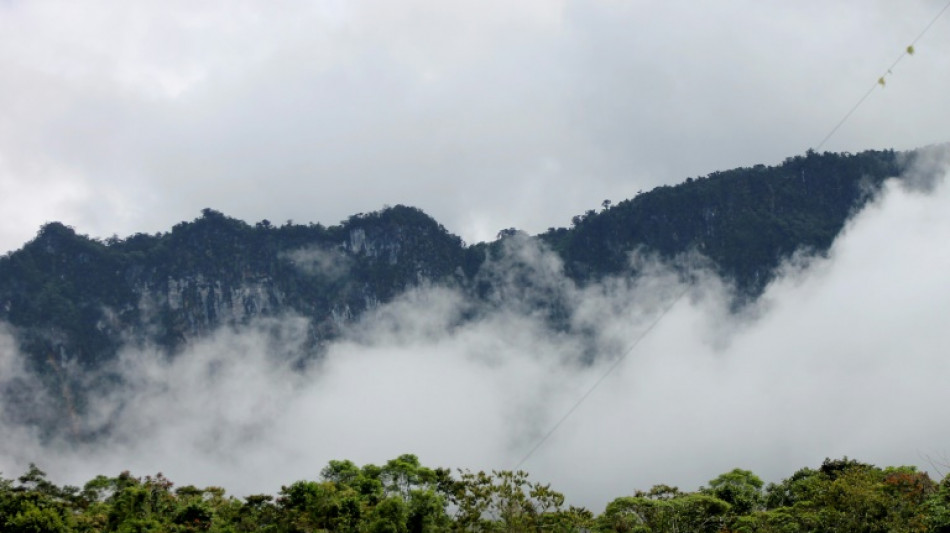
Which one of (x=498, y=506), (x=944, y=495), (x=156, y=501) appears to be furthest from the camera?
(x=156, y=501)

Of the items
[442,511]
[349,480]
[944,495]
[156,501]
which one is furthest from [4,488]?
[944,495]

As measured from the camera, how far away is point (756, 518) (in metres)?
56.1

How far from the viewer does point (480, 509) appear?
53.6m

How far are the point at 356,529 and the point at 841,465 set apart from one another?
37235 millimetres

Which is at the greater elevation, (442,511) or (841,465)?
(841,465)

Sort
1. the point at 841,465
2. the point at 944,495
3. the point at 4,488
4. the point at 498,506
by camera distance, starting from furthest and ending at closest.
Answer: the point at 841,465, the point at 4,488, the point at 498,506, the point at 944,495

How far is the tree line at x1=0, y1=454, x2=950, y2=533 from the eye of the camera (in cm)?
5122

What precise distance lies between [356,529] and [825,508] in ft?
80.5

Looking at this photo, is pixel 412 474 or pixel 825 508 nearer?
pixel 825 508

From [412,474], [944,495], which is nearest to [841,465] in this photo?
[944,495]

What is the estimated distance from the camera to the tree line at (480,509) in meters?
51.2

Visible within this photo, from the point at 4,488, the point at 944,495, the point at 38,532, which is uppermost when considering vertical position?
the point at 4,488

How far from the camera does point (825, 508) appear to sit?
55.1 metres

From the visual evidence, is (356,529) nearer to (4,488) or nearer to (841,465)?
(4,488)
